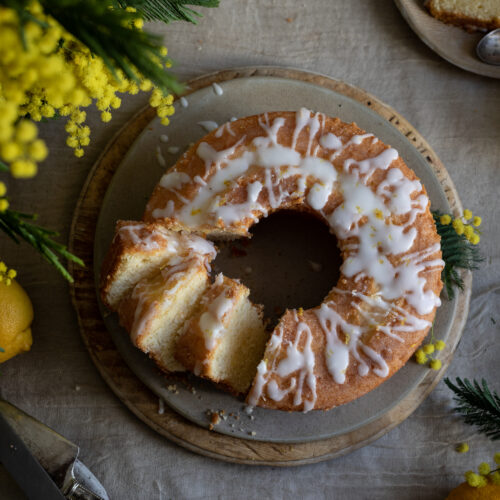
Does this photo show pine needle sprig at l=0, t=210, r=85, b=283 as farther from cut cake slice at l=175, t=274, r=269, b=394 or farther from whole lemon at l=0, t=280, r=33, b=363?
whole lemon at l=0, t=280, r=33, b=363

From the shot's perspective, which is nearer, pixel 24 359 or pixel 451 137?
pixel 24 359

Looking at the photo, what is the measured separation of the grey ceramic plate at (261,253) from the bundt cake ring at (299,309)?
21cm

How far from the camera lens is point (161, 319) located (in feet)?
7.50

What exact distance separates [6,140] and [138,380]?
1.60 m

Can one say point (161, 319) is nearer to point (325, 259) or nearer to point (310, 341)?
point (310, 341)

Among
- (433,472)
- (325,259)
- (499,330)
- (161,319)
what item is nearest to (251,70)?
(325,259)

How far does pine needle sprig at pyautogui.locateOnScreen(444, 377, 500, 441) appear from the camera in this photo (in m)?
2.47

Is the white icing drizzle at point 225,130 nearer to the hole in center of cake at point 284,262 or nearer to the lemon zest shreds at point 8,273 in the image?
the hole in center of cake at point 284,262

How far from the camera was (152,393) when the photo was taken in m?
2.55

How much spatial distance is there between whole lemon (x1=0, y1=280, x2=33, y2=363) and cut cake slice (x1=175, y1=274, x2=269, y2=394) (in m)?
0.73

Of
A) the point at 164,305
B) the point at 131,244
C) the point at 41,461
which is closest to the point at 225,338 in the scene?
the point at 164,305

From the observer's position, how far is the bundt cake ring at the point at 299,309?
7.42ft

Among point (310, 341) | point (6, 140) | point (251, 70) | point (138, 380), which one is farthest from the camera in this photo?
point (251, 70)

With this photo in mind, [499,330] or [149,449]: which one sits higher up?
[499,330]
